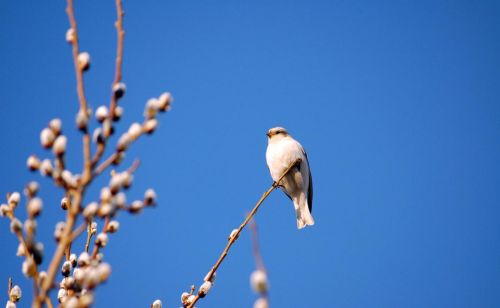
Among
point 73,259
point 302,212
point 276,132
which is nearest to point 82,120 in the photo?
point 73,259

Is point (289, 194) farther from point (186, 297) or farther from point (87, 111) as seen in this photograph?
point (87, 111)

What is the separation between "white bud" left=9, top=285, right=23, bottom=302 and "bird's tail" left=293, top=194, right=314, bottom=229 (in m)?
5.69

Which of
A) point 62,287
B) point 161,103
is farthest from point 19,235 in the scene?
point 62,287

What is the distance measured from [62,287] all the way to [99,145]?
3.79ft

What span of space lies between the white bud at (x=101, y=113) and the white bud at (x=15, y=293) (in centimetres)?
115

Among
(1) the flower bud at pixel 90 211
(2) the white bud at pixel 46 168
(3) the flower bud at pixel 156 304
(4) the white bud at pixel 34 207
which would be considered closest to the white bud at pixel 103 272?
(1) the flower bud at pixel 90 211

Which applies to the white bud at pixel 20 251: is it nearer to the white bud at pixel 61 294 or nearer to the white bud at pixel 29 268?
the white bud at pixel 29 268

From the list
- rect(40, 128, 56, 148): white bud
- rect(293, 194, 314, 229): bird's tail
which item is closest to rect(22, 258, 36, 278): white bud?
rect(40, 128, 56, 148): white bud

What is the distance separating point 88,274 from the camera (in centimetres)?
143

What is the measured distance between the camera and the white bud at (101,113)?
5.45ft

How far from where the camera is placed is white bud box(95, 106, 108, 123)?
166cm

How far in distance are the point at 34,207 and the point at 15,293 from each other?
106cm

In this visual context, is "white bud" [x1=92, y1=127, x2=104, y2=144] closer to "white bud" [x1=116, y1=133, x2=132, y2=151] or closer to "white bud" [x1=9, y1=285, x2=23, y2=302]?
"white bud" [x1=116, y1=133, x2=132, y2=151]

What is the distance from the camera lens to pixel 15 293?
7.40ft
